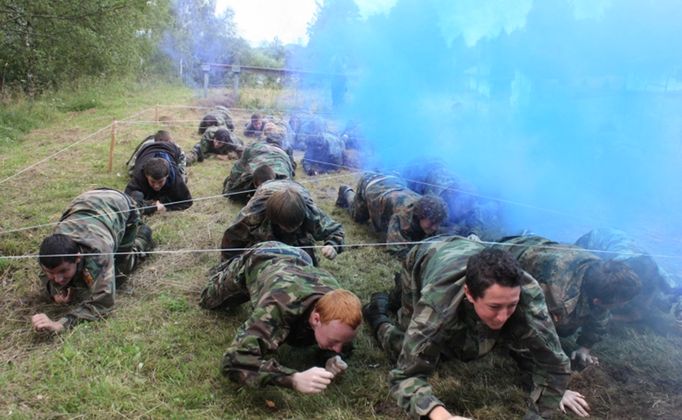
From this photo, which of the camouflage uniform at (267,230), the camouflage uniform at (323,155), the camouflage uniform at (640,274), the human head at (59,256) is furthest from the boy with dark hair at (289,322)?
the camouflage uniform at (323,155)

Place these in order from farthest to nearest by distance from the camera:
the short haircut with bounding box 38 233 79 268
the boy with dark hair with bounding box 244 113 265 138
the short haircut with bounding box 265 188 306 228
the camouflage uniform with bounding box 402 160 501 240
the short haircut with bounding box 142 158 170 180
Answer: the boy with dark hair with bounding box 244 113 265 138
the short haircut with bounding box 142 158 170 180
the camouflage uniform with bounding box 402 160 501 240
the short haircut with bounding box 265 188 306 228
the short haircut with bounding box 38 233 79 268

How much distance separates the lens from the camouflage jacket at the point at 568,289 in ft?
12.0

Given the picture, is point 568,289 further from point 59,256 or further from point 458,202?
point 59,256

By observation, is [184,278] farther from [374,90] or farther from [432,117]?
[374,90]

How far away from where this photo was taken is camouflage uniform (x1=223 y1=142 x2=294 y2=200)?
23.5 ft

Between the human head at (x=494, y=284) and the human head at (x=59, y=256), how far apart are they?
2845mm

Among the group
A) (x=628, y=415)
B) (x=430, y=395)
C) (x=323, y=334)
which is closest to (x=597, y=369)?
(x=628, y=415)

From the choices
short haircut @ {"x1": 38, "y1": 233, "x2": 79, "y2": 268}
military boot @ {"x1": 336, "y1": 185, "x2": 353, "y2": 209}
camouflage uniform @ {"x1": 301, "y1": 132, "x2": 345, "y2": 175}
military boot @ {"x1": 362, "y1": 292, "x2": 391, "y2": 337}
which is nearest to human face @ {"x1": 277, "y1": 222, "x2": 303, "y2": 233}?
military boot @ {"x1": 362, "y1": 292, "x2": 391, "y2": 337}

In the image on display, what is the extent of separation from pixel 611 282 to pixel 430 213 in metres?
1.94

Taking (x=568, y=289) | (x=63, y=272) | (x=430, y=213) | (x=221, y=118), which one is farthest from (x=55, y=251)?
(x=221, y=118)

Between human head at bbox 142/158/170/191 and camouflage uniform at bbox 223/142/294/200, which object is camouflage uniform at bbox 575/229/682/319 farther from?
human head at bbox 142/158/170/191

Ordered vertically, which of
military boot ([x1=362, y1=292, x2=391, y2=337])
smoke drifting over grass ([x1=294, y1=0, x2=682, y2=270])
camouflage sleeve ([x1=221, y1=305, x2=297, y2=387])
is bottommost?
military boot ([x1=362, y1=292, x2=391, y2=337])

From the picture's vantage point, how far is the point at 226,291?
13.0ft

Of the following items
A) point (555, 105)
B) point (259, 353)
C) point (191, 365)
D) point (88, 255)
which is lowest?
point (191, 365)
